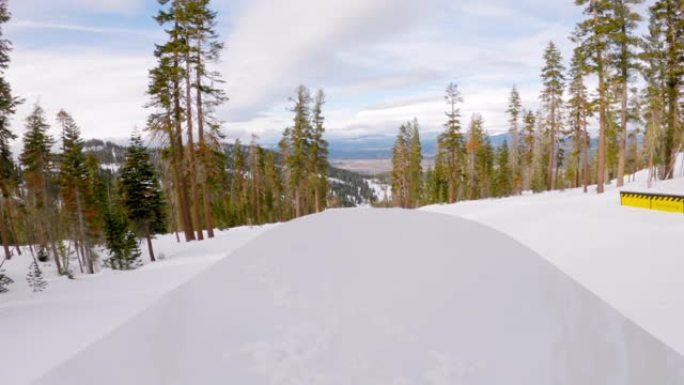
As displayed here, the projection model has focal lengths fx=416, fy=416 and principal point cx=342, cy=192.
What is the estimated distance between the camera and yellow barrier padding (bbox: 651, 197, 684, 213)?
16.5 metres

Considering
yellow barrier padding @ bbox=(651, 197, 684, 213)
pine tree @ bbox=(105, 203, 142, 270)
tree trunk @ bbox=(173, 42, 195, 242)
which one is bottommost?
pine tree @ bbox=(105, 203, 142, 270)

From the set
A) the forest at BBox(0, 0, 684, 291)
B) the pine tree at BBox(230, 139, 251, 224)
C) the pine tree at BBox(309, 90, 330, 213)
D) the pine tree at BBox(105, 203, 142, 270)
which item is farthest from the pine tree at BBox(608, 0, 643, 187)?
the pine tree at BBox(230, 139, 251, 224)

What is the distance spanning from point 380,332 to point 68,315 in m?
7.15

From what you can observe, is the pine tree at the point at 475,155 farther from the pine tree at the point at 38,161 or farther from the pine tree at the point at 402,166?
the pine tree at the point at 38,161

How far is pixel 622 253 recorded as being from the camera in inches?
483

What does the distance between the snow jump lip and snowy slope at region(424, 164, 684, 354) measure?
1.52ft

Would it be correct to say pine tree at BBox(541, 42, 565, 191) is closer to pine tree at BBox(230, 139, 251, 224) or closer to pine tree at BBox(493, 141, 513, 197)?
pine tree at BBox(493, 141, 513, 197)

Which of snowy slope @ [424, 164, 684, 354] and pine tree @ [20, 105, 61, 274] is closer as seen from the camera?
snowy slope @ [424, 164, 684, 354]

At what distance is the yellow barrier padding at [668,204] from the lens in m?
16.5

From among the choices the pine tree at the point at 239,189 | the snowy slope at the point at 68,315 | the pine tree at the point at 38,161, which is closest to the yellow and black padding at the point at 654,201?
the snowy slope at the point at 68,315

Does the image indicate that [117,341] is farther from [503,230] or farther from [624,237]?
[503,230]

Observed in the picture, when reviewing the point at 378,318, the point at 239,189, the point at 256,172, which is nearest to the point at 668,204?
the point at 378,318

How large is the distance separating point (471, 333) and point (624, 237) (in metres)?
9.52

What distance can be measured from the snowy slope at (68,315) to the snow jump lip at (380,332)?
0.43 metres
